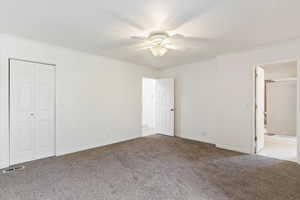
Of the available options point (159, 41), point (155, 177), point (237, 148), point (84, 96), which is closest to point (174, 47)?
point (159, 41)

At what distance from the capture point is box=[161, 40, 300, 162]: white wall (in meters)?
3.74

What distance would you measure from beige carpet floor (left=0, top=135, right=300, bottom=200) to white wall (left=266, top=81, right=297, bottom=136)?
3251 millimetres

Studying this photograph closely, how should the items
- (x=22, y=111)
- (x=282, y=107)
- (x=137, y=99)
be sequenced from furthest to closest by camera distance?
(x=282, y=107), (x=137, y=99), (x=22, y=111)

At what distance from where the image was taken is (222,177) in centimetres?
266

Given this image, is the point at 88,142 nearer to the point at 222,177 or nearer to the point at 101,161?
the point at 101,161

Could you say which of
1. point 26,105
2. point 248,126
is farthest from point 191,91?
point 26,105

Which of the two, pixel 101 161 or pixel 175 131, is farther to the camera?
pixel 175 131

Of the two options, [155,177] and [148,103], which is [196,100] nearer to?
[148,103]

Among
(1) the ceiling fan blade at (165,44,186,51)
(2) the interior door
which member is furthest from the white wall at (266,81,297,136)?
(2) the interior door

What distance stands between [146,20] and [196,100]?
337cm

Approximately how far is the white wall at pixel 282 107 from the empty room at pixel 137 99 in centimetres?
21

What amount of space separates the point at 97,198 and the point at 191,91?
4.11m

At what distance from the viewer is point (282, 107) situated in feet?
19.3

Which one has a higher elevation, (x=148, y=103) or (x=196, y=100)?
(x=196, y=100)
